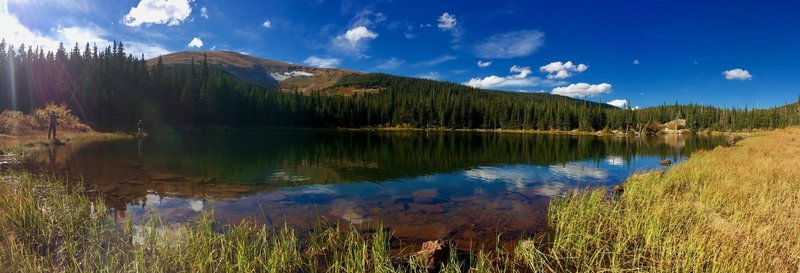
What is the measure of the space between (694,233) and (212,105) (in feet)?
426

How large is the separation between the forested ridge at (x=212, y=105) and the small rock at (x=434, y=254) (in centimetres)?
9406

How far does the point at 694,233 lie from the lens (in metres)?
10.2

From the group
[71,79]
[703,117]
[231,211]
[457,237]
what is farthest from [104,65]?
[703,117]

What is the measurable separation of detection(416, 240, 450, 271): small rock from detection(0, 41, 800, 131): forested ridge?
94.1 meters

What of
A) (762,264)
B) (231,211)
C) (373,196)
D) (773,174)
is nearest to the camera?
(762,264)

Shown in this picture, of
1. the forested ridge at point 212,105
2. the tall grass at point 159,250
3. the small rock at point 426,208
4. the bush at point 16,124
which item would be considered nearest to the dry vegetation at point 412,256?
the tall grass at point 159,250

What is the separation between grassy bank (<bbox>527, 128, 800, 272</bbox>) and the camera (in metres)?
8.91

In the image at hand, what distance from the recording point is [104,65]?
96688mm

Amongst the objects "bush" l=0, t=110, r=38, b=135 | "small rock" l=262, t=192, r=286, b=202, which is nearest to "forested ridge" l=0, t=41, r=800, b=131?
"bush" l=0, t=110, r=38, b=135

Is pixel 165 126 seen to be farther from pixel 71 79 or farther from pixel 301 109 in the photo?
pixel 301 109

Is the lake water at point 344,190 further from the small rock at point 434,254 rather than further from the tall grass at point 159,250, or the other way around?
the small rock at point 434,254

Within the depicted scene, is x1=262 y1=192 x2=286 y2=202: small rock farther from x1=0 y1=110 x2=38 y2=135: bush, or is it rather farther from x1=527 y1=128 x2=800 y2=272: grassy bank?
x1=0 y1=110 x2=38 y2=135: bush

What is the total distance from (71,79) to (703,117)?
246172mm

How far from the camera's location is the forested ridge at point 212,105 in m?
89.9
